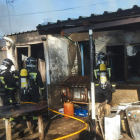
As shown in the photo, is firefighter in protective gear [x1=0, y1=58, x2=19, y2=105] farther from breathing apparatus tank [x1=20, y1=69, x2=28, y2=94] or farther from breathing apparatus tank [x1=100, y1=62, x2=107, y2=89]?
breathing apparatus tank [x1=100, y1=62, x2=107, y2=89]

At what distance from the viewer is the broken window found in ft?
20.3

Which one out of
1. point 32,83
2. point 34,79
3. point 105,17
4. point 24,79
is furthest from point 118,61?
point 24,79

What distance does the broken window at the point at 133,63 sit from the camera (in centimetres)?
619

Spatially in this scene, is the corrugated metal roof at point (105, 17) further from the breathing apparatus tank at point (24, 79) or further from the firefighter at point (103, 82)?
the breathing apparatus tank at point (24, 79)

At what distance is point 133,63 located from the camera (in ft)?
20.6

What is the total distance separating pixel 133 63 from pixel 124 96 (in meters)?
1.39

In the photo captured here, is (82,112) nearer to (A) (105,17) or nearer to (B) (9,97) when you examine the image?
(B) (9,97)

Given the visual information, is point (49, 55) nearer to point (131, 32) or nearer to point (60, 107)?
point (60, 107)

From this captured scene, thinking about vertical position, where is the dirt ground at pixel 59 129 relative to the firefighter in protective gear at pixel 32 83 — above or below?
below

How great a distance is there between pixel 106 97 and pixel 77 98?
48.1 inches

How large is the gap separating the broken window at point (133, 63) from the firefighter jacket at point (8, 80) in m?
4.52

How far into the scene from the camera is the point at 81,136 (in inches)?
182

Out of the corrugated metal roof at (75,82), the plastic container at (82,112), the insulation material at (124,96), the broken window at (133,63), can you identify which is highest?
the broken window at (133,63)

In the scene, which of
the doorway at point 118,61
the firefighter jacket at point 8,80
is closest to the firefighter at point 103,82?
the doorway at point 118,61
